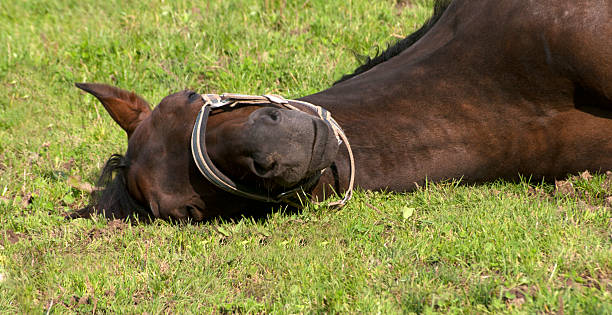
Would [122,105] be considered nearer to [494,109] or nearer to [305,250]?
[305,250]

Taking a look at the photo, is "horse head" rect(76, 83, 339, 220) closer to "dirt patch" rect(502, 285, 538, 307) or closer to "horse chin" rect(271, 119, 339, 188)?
"horse chin" rect(271, 119, 339, 188)

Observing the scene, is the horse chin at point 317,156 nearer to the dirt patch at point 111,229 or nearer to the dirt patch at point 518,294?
the dirt patch at point 518,294

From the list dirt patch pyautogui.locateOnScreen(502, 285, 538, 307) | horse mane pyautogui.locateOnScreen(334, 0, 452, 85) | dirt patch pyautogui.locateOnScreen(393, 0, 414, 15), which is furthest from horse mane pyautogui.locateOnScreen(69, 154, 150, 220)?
dirt patch pyautogui.locateOnScreen(393, 0, 414, 15)

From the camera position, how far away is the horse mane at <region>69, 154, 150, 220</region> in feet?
10.6

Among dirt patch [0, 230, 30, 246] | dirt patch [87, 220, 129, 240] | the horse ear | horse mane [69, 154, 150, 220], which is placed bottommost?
dirt patch [0, 230, 30, 246]

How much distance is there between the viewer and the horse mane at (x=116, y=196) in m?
3.24

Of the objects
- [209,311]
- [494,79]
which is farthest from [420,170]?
[209,311]

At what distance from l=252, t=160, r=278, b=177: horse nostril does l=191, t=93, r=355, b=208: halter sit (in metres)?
0.26

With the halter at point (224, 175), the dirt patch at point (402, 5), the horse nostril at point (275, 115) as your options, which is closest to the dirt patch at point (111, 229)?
the halter at point (224, 175)

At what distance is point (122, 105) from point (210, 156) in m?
0.93

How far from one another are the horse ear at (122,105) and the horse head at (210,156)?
0.01 m

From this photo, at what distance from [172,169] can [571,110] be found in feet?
6.63

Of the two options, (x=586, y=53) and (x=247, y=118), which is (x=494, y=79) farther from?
(x=247, y=118)

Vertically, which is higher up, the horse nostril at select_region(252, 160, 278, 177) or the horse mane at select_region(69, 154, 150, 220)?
the horse nostril at select_region(252, 160, 278, 177)
